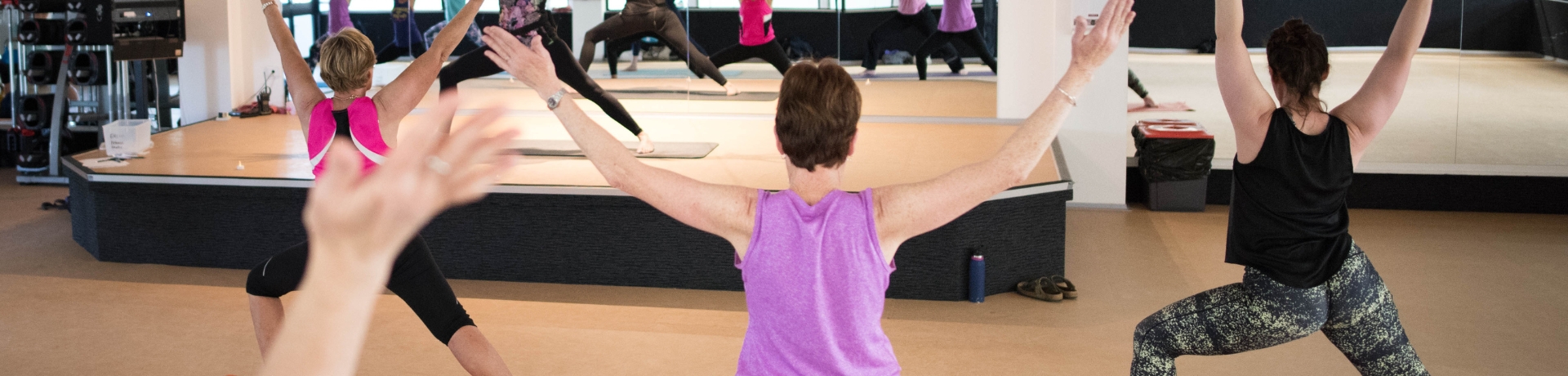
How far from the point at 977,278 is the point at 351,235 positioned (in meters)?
3.84

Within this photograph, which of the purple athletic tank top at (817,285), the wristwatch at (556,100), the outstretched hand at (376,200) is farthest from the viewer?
the wristwatch at (556,100)

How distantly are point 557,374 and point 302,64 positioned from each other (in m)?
1.28

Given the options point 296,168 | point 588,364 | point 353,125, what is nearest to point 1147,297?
point 588,364

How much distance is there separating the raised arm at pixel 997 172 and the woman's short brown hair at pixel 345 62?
155 cm

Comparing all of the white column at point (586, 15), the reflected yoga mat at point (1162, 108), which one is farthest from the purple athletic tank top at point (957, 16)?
the white column at point (586, 15)

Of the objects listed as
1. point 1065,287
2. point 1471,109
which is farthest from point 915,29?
point 1471,109

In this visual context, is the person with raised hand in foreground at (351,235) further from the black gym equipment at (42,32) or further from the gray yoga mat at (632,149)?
the black gym equipment at (42,32)

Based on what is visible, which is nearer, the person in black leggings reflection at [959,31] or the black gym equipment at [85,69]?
the person in black leggings reflection at [959,31]

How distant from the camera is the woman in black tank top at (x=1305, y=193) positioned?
7.88 ft

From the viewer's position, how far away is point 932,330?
415 cm

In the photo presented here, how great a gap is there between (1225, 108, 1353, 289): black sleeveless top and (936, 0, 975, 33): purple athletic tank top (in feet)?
15.3

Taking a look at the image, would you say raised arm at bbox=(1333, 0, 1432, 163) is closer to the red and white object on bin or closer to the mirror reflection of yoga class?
the mirror reflection of yoga class

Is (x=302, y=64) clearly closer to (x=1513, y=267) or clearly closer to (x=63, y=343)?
(x=63, y=343)

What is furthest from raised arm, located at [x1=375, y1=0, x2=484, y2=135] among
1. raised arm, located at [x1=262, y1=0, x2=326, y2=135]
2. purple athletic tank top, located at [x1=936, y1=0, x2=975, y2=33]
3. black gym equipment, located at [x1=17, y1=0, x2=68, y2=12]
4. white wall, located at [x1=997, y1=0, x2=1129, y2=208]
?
black gym equipment, located at [x1=17, y1=0, x2=68, y2=12]
